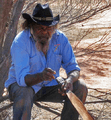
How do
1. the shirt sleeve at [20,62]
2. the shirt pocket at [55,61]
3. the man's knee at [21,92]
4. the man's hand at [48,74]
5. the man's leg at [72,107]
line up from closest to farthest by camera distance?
the man's hand at [48,74] → the man's knee at [21,92] → the shirt sleeve at [20,62] → the man's leg at [72,107] → the shirt pocket at [55,61]

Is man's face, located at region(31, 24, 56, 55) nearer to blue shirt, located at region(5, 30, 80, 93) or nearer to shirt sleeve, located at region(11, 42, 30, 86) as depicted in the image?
blue shirt, located at region(5, 30, 80, 93)

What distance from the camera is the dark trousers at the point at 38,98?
7.97 ft

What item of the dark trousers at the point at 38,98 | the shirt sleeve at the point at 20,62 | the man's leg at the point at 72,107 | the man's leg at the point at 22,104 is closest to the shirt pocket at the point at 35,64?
the shirt sleeve at the point at 20,62

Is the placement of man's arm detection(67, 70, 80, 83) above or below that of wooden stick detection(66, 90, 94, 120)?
above

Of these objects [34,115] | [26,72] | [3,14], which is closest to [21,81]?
[26,72]

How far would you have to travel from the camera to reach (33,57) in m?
2.77

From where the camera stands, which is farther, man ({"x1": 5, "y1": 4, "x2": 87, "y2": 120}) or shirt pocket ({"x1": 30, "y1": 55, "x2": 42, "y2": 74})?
shirt pocket ({"x1": 30, "y1": 55, "x2": 42, "y2": 74})

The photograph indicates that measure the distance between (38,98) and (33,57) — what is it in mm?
458

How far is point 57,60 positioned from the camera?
294 centimetres

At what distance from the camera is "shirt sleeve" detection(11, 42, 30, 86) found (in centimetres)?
257

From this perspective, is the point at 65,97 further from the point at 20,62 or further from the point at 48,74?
the point at 20,62

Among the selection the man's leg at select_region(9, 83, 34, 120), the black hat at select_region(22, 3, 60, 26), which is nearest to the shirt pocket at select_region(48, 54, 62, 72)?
the black hat at select_region(22, 3, 60, 26)

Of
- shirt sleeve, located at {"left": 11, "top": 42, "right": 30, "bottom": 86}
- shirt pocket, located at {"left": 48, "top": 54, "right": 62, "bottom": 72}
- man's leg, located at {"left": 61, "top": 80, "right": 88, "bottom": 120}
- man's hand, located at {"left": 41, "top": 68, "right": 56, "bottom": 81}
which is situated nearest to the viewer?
man's hand, located at {"left": 41, "top": 68, "right": 56, "bottom": 81}

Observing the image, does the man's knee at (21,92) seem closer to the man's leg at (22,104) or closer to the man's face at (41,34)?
the man's leg at (22,104)
